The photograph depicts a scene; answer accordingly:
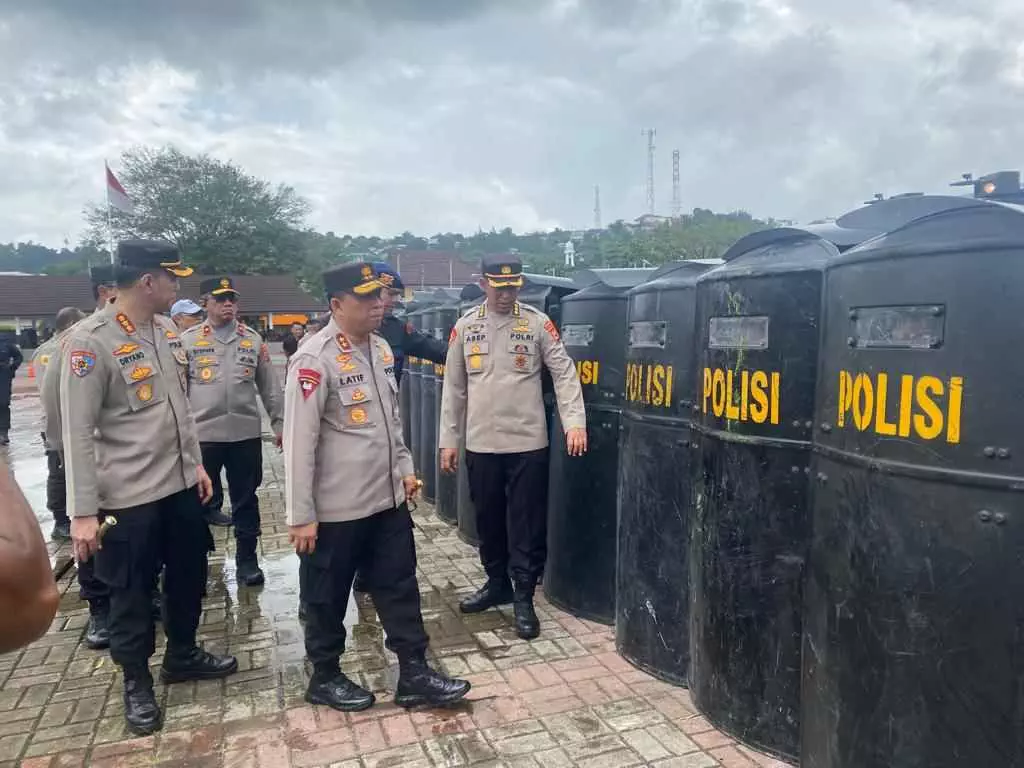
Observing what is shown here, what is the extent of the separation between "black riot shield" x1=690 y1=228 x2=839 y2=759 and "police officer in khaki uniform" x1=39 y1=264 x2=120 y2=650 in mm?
2562

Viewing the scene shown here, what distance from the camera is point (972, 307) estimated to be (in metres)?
1.87

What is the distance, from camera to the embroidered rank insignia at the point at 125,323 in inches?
130

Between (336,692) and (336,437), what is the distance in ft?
3.66

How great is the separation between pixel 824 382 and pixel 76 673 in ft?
12.2

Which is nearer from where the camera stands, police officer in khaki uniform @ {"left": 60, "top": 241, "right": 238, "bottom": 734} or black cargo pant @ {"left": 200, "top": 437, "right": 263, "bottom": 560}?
police officer in khaki uniform @ {"left": 60, "top": 241, "right": 238, "bottom": 734}

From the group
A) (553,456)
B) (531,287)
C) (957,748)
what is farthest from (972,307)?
(531,287)

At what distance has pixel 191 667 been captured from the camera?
3645 millimetres

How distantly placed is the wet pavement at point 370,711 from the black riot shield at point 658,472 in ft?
0.74

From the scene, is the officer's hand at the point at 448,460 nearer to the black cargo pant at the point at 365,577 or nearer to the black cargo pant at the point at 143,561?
the black cargo pant at the point at 365,577

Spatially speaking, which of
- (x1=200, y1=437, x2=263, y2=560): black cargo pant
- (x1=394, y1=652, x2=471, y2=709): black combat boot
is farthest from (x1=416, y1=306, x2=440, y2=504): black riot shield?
(x1=394, y1=652, x2=471, y2=709): black combat boot

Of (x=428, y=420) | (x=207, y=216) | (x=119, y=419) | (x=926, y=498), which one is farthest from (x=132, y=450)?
(x=207, y=216)

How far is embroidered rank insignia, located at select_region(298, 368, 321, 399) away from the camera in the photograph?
3184 millimetres

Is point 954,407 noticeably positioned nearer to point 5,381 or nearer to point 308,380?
point 308,380

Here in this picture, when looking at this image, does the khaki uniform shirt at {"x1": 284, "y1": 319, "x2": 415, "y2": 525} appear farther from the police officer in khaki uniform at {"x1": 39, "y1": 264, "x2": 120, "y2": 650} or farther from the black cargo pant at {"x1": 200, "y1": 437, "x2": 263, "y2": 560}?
the black cargo pant at {"x1": 200, "y1": 437, "x2": 263, "y2": 560}
